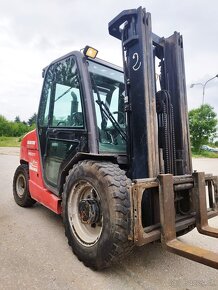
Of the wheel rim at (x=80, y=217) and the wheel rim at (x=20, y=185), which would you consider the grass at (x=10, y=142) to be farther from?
the wheel rim at (x=80, y=217)

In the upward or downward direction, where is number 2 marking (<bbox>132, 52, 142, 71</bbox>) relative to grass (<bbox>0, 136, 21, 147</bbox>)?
upward

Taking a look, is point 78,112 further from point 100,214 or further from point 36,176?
point 36,176

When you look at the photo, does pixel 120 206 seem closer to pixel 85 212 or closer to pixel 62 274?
pixel 85 212

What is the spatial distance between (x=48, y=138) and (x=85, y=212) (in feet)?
4.88

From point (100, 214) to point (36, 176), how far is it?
70.0 inches

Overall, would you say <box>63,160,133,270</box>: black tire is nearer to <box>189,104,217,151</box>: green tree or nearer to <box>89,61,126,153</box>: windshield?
<box>89,61,126,153</box>: windshield

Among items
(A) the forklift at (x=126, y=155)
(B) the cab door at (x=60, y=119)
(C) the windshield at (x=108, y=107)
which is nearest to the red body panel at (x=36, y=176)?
(A) the forklift at (x=126, y=155)

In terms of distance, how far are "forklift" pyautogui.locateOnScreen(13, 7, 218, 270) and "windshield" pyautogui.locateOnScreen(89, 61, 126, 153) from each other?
14 mm

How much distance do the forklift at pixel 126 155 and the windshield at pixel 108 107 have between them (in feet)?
0.04

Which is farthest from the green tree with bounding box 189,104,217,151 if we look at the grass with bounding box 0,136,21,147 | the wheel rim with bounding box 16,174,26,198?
the grass with bounding box 0,136,21,147

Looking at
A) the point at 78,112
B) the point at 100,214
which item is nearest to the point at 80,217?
the point at 100,214

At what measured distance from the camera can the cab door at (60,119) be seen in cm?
320

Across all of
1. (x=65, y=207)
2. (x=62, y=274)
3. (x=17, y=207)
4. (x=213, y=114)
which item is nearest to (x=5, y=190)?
(x=17, y=207)

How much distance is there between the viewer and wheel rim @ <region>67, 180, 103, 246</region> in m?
2.77
